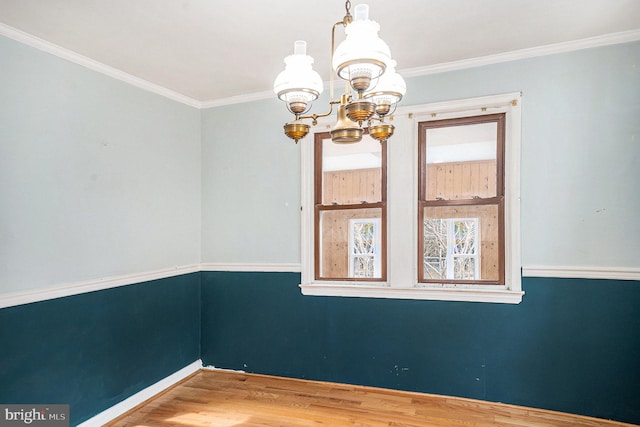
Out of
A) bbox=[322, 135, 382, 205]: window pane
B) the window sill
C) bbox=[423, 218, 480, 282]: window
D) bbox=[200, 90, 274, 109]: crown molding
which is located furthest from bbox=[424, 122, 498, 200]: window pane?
bbox=[200, 90, 274, 109]: crown molding

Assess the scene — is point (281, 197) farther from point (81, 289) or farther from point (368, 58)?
point (368, 58)

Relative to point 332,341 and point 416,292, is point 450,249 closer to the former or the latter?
point 416,292

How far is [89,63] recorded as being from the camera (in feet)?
9.05

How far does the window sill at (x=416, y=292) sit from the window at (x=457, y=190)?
0.11 meters

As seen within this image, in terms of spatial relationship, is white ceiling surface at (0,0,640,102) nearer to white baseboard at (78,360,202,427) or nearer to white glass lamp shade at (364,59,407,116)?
white glass lamp shade at (364,59,407,116)

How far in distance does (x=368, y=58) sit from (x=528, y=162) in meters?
2.08

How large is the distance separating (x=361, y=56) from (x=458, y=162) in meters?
2.15

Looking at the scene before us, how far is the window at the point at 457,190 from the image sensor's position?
9.98 ft

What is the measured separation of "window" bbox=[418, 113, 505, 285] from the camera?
9.98ft

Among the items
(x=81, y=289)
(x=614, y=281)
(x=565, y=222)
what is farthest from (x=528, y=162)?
(x=81, y=289)

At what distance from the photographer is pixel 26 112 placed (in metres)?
2.37

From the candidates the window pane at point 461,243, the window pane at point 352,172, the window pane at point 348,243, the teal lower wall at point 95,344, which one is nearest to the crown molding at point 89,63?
the window pane at point 352,172

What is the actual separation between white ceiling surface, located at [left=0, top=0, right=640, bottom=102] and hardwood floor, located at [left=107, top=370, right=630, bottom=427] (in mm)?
2657
